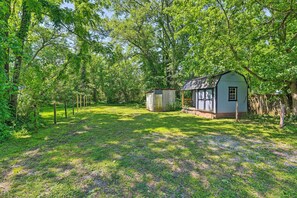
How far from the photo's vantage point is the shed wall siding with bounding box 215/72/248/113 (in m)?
10.6

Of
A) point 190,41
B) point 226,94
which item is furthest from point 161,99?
point 190,41

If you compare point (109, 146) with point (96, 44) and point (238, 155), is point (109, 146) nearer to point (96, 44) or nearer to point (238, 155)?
point (238, 155)

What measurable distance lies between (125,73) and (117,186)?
22102mm

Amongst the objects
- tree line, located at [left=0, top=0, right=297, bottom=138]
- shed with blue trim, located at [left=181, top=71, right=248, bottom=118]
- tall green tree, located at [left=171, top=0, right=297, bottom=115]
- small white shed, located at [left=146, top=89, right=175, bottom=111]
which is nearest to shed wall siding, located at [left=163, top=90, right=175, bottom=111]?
small white shed, located at [left=146, top=89, right=175, bottom=111]

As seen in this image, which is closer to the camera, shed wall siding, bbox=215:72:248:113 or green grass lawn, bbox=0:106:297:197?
green grass lawn, bbox=0:106:297:197

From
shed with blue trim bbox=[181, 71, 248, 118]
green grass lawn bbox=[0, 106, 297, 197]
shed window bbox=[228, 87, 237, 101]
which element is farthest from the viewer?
shed window bbox=[228, 87, 237, 101]

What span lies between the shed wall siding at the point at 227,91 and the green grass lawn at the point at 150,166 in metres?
4.67

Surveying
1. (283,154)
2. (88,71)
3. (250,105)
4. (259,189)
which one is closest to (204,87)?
(250,105)

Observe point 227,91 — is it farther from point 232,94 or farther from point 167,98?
point 167,98

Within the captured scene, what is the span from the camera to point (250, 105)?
1201 cm

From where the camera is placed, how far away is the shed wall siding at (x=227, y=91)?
10643 mm

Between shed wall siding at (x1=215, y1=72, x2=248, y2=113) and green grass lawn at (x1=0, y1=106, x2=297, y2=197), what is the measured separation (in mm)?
4673

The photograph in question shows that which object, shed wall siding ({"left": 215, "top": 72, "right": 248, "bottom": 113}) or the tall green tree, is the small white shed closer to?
shed wall siding ({"left": 215, "top": 72, "right": 248, "bottom": 113})

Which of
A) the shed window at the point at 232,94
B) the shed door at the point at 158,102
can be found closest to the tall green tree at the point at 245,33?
the shed window at the point at 232,94
